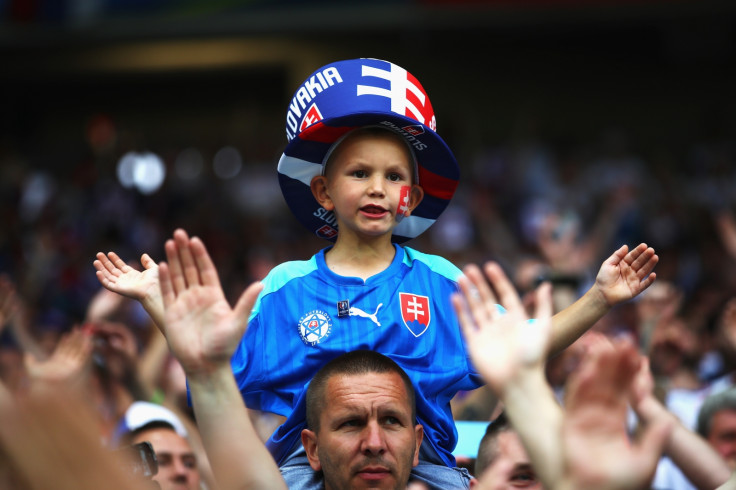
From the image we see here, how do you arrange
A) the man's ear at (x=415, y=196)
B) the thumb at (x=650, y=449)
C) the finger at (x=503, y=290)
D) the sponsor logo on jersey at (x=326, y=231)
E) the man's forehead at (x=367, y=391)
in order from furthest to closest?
1. the sponsor logo on jersey at (x=326, y=231)
2. the man's ear at (x=415, y=196)
3. the man's forehead at (x=367, y=391)
4. the finger at (x=503, y=290)
5. the thumb at (x=650, y=449)

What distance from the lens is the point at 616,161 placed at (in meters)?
12.6

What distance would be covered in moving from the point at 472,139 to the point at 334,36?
264 cm

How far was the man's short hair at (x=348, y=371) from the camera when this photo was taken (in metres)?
3.32

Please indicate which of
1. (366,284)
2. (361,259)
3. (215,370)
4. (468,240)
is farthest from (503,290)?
(468,240)

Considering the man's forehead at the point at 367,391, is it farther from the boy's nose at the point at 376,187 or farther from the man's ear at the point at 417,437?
the boy's nose at the point at 376,187

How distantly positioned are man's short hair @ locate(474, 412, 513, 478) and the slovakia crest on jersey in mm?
492

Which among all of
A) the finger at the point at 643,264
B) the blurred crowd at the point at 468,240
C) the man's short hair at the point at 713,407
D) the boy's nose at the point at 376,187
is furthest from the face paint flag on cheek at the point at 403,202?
the man's short hair at the point at 713,407

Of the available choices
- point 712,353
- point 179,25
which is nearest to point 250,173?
point 179,25

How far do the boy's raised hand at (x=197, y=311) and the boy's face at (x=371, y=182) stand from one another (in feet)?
3.74

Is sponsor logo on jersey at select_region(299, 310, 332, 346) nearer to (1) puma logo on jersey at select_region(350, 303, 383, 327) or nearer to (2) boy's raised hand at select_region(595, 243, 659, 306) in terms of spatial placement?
(1) puma logo on jersey at select_region(350, 303, 383, 327)

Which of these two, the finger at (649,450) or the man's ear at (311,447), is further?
the man's ear at (311,447)

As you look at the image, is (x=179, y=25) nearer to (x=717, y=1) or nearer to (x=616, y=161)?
(x=616, y=161)

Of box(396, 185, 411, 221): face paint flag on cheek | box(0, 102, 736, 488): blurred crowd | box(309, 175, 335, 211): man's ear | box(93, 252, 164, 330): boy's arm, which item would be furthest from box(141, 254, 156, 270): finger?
box(0, 102, 736, 488): blurred crowd

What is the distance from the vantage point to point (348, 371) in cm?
331
